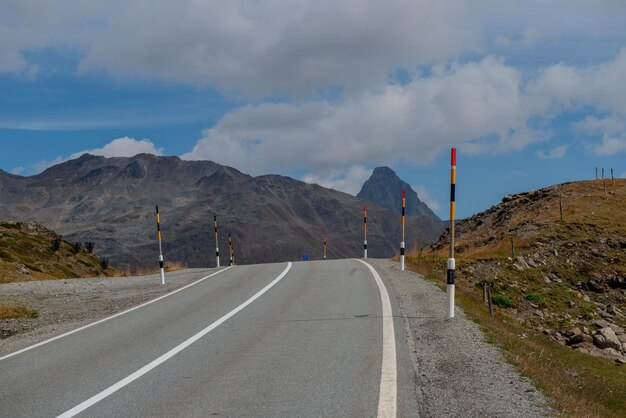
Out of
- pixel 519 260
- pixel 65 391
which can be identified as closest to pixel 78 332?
pixel 65 391

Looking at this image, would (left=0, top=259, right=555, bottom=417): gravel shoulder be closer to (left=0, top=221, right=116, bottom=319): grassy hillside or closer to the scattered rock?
(left=0, top=221, right=116, bottom=319): grassy hillside

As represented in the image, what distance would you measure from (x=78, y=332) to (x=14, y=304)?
5460 millimetres

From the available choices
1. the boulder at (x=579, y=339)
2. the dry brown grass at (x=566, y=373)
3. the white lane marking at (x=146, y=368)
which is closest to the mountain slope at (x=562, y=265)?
the boulder at (x=579, y=339)

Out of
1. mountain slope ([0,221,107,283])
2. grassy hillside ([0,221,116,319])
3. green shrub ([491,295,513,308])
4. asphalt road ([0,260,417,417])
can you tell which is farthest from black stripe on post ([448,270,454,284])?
mountain slope ([0,221,107,283])

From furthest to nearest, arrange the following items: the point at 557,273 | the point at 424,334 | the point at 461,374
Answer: the point at 557,273 < the point at 424,334 < the point at 461,374

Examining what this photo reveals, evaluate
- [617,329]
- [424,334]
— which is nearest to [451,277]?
[424,334]

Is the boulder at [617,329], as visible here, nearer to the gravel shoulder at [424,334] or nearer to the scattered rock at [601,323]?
the scattered rock at [601,323]

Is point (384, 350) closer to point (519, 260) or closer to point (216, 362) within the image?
point (216, 362)

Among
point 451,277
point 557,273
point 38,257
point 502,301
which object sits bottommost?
point 502,301

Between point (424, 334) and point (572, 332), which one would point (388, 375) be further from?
point (572, 332)

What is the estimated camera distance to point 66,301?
667 inches

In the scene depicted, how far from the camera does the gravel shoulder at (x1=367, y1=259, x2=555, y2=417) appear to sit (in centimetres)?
595

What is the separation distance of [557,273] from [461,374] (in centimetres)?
2171

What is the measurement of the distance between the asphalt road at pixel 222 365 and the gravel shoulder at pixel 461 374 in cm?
24
